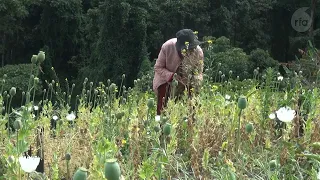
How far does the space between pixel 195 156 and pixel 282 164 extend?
406 mm

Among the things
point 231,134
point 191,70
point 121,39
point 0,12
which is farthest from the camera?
point 0,12

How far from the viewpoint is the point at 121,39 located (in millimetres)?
14219

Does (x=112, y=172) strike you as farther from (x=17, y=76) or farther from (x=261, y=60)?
(x=17, y=76)

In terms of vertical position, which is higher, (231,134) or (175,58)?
(175,58)

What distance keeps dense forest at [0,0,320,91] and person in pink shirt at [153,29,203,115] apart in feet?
29.0

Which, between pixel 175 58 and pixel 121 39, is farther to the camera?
pixel 121 39

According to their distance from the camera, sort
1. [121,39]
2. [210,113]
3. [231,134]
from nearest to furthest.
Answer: [231,134] < [210,113] < [121,39]

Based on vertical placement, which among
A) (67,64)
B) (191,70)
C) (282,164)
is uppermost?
(191,70)

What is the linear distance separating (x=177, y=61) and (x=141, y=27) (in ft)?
34.9

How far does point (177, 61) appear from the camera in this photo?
11.8ft

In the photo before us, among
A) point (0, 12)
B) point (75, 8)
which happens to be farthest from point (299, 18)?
point (0, 12)

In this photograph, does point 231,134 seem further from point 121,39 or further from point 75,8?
point 75,8

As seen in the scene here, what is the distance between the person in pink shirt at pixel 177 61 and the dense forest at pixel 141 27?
8.83 m

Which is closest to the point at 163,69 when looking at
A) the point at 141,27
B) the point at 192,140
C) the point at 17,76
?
the point at 192,140
